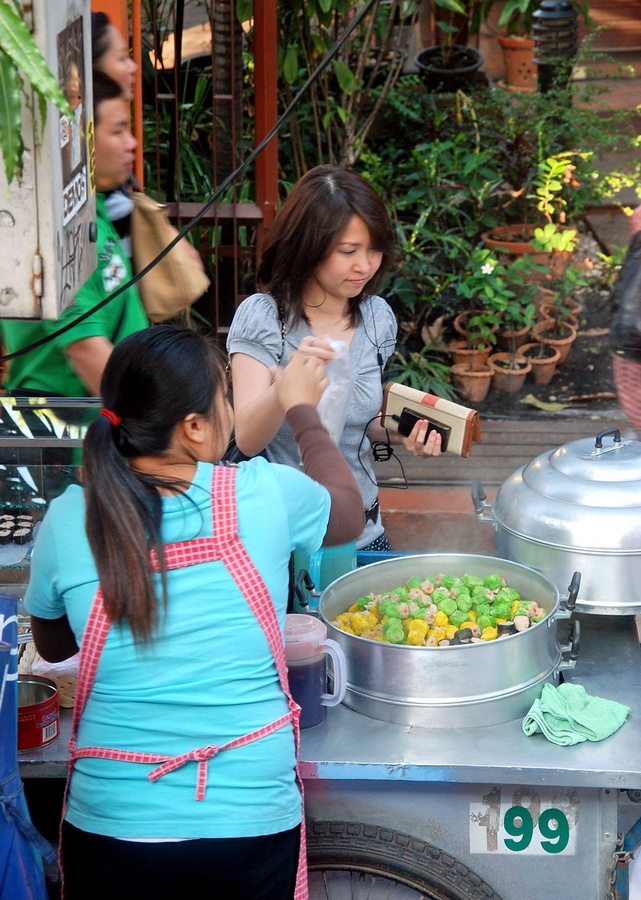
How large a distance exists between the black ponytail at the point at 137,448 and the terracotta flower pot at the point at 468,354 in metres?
3.96

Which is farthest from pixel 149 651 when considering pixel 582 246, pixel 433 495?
pixel 582 246

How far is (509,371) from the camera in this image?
17.9ft

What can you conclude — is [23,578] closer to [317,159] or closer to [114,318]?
[114,318]

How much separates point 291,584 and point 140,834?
74 centimetres

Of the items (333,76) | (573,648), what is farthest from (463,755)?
(333,76)

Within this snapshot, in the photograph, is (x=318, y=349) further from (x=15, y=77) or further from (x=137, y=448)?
(x=15, y=77)

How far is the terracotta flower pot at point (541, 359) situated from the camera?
5.54m

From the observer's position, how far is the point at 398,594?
2146 mm

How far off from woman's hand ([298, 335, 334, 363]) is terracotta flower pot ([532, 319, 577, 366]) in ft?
12.1

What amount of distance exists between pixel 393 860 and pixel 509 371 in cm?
374

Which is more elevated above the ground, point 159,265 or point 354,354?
point 159,265

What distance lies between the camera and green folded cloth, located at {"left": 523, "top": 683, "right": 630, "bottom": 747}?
190 centimetres

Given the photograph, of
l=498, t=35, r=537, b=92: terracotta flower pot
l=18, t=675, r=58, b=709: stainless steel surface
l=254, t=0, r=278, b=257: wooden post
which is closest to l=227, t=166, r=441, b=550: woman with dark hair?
l=18, t=675, r=58, b=709: stainless steel surface

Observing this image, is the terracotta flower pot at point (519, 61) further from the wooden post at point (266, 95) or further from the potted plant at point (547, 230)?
the wooden post at point (266, 95)
